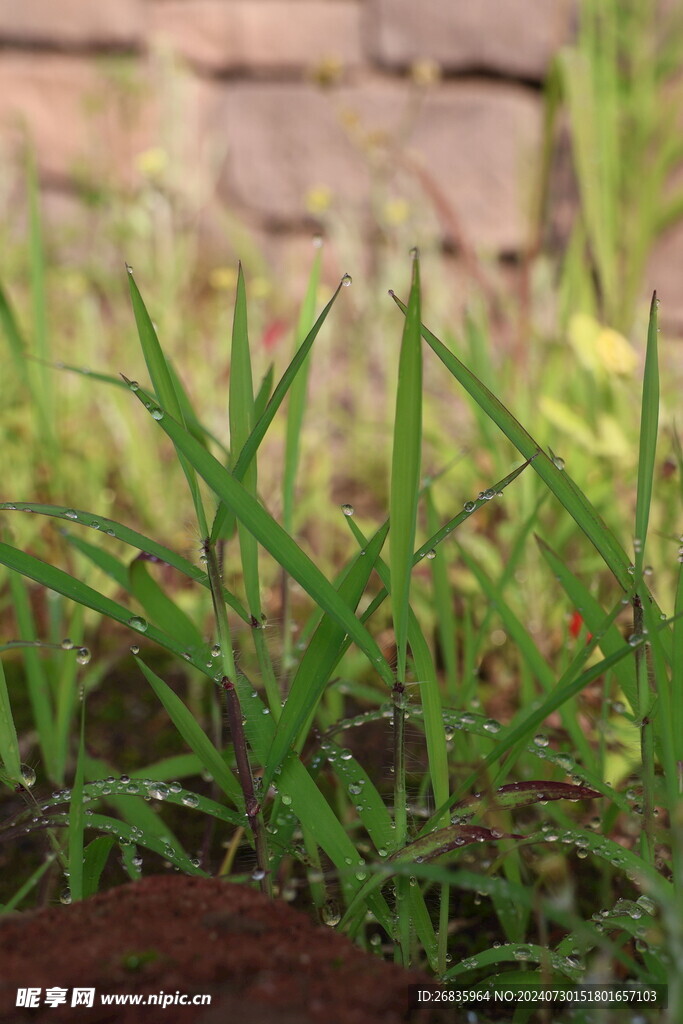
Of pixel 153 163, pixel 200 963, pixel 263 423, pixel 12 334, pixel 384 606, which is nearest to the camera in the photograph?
pixel 200 963

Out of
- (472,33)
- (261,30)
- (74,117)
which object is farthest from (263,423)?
(74,117)

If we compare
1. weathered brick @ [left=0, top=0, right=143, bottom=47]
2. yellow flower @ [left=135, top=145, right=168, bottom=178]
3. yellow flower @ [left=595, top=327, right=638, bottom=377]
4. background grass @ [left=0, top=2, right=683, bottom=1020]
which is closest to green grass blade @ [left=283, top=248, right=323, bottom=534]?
background grass @ [left=0, top=2, right=683, bottom=1020]

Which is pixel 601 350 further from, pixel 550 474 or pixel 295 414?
pixel 550 474

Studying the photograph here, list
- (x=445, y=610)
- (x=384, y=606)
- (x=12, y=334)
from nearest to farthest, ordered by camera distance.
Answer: (x=445, y=610) → (x=12, y=334) → (x=384, y=606)

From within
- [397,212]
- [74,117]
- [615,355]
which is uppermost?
[74,117]

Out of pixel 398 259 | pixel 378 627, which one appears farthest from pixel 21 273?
pixel 378 627

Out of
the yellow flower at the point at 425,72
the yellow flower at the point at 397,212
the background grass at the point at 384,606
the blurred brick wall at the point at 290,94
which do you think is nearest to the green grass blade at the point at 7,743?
the background grass at the point at 384,606

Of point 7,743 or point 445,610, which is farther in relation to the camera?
point 445,610

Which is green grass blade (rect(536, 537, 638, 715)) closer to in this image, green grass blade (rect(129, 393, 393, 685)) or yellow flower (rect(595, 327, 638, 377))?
green grass blade (rect(129, 393, 393, 685))
